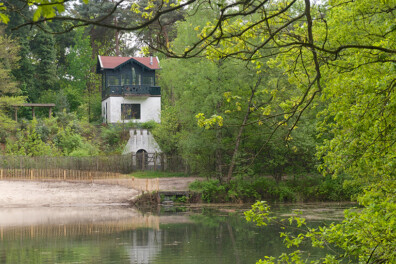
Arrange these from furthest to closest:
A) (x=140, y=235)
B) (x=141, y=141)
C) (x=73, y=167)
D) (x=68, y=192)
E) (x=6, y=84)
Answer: (x=141, y=141)
(x=6, y=84)
(x=73, y=167)
(x=68, y=192)
(x=140, y=235)

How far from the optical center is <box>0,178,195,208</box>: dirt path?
31.3 m

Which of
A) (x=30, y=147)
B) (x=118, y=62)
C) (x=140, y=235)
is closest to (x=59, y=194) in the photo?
(x=30, y=147)

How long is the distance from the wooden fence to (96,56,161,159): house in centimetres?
408

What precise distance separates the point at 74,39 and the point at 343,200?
35524 mm

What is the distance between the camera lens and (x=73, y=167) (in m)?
35.1

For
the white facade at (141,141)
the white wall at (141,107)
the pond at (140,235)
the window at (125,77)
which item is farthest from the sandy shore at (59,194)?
the window at (125,77)

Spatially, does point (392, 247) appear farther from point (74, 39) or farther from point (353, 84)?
point (74, 39)

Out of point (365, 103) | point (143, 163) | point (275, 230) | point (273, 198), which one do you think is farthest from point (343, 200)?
point (365, 103)

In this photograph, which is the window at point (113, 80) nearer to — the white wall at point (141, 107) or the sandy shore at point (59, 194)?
the white wall at point (141, 107)

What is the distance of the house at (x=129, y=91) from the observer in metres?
46.9

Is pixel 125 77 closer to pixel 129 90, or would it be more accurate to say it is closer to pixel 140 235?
pixel 129 90

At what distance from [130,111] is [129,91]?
5.99ft

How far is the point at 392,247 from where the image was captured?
6410 mm

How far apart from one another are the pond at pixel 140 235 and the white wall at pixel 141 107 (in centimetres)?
1712
